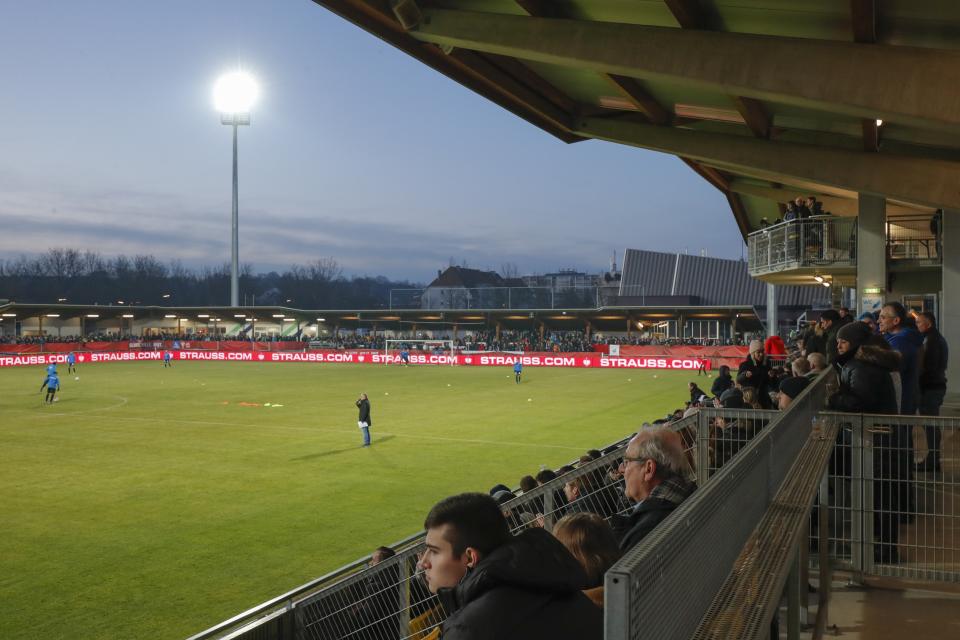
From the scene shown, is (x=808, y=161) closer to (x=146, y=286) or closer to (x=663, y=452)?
(x=663, y=452)

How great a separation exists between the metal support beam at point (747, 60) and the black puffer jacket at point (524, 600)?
24.9 ft

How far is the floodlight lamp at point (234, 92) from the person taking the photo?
78.9 m

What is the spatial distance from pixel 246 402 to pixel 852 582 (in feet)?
96.3

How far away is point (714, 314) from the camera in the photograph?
6956 centimetres

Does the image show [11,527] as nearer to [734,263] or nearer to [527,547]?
[527,547]


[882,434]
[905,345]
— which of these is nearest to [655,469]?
[882,434]

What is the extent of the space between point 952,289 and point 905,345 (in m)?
12.1

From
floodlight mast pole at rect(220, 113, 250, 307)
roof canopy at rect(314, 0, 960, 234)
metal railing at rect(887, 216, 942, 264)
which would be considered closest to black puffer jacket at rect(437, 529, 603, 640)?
roof canopy at rect(314, 0, 960, 234)

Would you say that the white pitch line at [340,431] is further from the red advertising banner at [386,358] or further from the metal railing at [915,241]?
the red advertising banner at [386,358]

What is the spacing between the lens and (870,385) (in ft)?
21.3

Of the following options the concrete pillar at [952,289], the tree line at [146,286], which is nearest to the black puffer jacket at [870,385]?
the concrete pillar at [952,289]

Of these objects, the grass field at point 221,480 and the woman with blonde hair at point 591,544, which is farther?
the grass field at point 221,480

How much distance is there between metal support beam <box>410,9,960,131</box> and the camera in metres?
8.00

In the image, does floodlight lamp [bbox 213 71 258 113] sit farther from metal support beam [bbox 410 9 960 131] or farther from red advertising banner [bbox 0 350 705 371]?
metal support beam [bbox 410 9 960 131]
